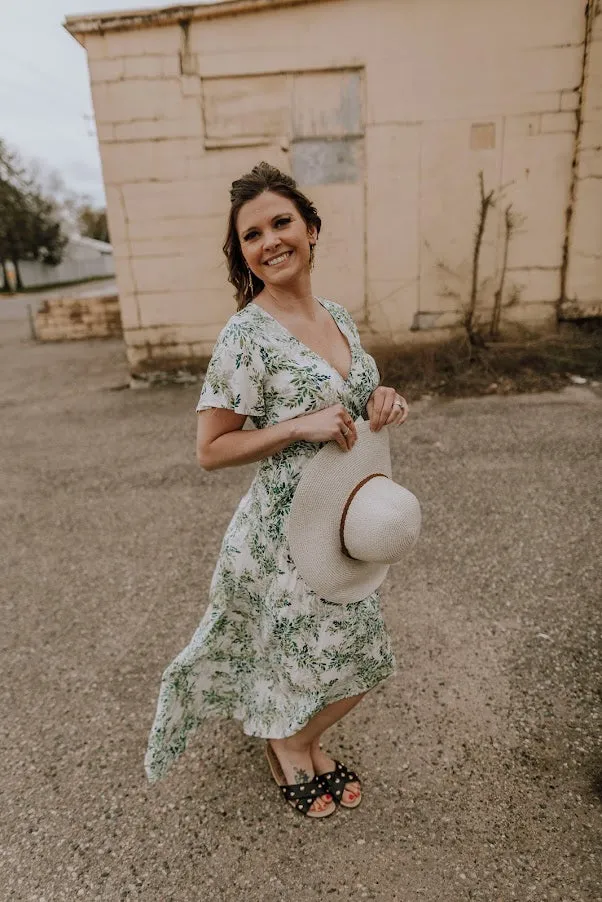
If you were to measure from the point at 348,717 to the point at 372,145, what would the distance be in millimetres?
6372

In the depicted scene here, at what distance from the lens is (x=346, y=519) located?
1.64m

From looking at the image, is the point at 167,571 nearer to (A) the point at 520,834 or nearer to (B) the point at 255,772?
(B) the point at 255,772

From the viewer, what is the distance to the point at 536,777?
206 cm

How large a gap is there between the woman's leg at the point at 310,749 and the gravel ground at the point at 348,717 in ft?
0.33

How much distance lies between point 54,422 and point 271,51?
4.69 meters

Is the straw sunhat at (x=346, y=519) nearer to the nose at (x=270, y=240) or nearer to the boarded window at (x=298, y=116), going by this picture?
the nose at (x=270, y=240)

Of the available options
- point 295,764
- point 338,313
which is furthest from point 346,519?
point 295,764

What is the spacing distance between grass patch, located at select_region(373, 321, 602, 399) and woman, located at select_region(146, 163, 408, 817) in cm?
503

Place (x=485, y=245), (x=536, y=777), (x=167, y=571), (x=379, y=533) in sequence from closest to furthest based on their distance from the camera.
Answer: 1. (x=379, y=533)
2. (x=536, y=777)
3. (x=167, y=571)
4. (x=485, y=245)

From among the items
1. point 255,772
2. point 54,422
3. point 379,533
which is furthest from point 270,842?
point 54,422

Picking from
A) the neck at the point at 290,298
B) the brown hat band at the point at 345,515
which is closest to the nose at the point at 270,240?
the neck at the point at 290,298

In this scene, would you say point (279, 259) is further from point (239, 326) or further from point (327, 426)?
point (327, 426)

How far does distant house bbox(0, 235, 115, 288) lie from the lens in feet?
129

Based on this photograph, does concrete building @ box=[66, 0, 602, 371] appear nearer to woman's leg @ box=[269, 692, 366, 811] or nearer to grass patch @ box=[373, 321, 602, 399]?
grass patch @ box=[373, 321, 602, 399]
